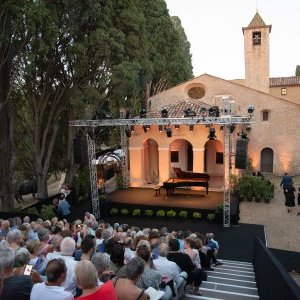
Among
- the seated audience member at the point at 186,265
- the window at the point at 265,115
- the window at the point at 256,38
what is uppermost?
the window at the point at 256,38

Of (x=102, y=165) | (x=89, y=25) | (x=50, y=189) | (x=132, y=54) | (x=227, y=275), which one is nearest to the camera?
(x=227, y=275)

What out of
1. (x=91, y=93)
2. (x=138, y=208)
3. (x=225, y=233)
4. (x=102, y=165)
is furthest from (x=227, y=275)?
(x=102, y=165)

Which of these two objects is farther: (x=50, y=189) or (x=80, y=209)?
(x=50, y=189)

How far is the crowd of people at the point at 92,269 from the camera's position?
13.6 ft

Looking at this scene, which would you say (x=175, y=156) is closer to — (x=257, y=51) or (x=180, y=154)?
(x=180, y=154)

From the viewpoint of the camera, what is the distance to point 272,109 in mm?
25969

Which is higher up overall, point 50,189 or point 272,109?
point 272,109

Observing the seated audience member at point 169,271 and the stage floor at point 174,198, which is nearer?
the seated audience member at point 169,271

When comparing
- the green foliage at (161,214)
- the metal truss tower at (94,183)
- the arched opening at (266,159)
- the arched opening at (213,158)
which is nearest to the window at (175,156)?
the arched opening at (213,158)

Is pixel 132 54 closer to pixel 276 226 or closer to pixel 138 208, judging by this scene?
pixel 138 208

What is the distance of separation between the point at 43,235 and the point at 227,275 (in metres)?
4.84

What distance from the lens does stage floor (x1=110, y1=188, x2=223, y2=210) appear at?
18.5 meters

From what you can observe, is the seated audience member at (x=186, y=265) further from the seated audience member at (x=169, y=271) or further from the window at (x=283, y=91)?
the window at (x=283, y=91)

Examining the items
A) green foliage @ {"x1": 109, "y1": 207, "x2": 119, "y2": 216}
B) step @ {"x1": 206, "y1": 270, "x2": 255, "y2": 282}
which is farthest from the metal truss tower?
step @ {"x1": 206, "y1": 270, "x2": 255, "y2": 282}
